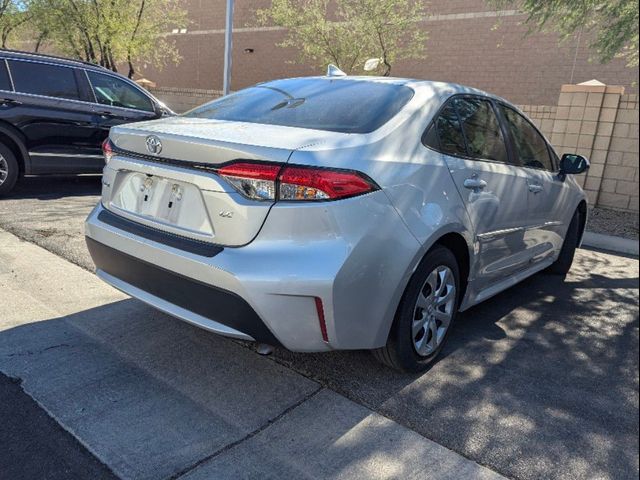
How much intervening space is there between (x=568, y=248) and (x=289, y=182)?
3.86 meters

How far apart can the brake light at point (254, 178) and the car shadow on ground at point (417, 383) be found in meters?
1.09

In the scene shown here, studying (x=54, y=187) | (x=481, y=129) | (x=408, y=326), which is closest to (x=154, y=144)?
(x=408, y=326)

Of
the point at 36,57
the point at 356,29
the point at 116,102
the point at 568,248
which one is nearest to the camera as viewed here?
the point at 568,248

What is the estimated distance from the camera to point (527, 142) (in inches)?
167

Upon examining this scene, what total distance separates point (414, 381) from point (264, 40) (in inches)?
934

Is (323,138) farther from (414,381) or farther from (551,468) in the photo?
(551,468)

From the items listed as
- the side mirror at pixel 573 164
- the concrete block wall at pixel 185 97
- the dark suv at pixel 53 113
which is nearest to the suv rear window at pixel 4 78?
the dark suv at pixel 53 113

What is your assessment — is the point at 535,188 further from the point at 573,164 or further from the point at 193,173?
the point at 193,173

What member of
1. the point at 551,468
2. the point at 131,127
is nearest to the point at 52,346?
the point at 131,127

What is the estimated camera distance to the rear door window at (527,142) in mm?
4043

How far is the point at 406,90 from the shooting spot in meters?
3.18

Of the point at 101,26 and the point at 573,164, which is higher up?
the point at 101,26

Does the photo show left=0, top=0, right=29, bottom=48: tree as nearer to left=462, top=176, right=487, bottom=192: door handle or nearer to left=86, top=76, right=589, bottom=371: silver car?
left=86, top=76, right=589, bottom=371: silver car

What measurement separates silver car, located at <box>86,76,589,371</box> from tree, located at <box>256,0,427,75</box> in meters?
12.5
